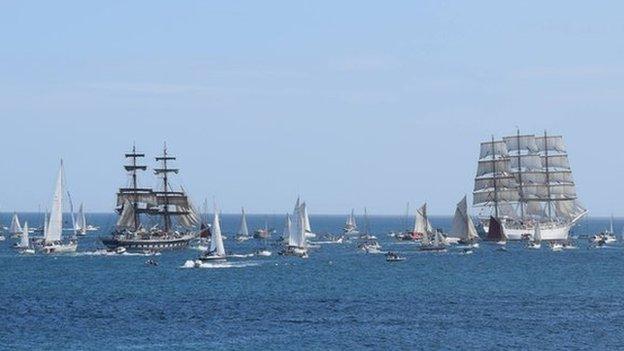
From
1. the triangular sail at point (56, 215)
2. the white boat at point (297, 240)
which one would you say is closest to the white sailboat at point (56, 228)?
the triangular sail at point (56, 215)

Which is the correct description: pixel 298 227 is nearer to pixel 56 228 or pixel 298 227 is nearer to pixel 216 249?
pixel 216 249

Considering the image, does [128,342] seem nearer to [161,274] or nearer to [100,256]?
[161,274]

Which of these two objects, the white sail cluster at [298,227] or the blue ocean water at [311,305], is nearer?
the blue ocean water at [311,305]

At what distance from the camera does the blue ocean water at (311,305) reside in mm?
80375

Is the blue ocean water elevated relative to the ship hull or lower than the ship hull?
lower

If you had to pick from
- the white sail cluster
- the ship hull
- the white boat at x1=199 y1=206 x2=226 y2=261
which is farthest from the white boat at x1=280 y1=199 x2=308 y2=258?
the ship hull

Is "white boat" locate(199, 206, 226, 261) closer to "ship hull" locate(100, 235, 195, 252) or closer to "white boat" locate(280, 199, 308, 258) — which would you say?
"white boat" locate(280, 199, 308, 258)

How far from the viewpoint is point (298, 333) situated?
83.2 m

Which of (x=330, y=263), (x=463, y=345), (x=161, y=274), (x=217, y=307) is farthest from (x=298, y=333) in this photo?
(x=330, y=263)

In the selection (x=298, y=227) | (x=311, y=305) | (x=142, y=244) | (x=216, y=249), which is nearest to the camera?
(x=311, y=305)

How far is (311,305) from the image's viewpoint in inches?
4038

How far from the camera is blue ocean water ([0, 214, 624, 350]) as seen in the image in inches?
3164

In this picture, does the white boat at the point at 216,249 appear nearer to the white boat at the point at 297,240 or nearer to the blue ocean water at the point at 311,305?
the blue ocean water at the point at 311,305

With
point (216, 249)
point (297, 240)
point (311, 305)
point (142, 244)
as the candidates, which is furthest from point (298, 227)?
point (311, 305)
